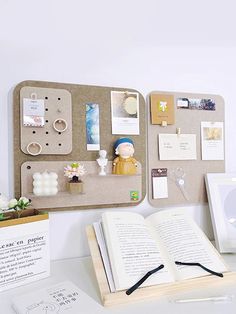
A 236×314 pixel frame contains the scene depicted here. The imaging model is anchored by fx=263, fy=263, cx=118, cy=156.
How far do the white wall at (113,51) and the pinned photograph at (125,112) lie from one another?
0.15 ft

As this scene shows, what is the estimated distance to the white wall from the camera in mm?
792

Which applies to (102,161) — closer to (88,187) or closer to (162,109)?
(88,187)

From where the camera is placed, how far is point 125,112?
0.88 meters

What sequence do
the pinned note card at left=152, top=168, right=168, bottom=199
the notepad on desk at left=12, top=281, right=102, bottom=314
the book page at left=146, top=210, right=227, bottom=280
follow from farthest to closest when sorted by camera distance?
the pinned note card at left=152, top=168, right=168, bottom=199
the book page at left=146, top=210, right=227, bottom=280
the notepad on desk at left=12, top=281, right=102, bottom=314

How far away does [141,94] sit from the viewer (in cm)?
91

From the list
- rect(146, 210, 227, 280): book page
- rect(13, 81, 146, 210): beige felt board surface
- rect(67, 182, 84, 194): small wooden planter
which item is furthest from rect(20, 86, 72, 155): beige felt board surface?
rect(146, 210, 227, 280): book page

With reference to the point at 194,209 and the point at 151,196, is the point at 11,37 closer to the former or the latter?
the point at 151,196

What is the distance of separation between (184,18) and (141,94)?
1.04 ft

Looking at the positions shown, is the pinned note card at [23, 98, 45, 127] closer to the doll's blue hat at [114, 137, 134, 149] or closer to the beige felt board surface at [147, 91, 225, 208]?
the doll's blue hat at [114, 137, 134, 149]

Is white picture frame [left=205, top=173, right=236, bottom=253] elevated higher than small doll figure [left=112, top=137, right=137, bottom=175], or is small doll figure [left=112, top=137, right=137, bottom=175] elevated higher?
small doll figure [left=112, top=137, right=137, bottom=175]

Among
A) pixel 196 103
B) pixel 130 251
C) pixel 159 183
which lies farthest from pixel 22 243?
pixel 196 103

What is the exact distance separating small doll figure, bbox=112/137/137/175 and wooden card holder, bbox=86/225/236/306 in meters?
0.25

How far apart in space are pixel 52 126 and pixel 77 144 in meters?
0.09

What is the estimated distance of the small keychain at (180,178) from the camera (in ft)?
3.07
